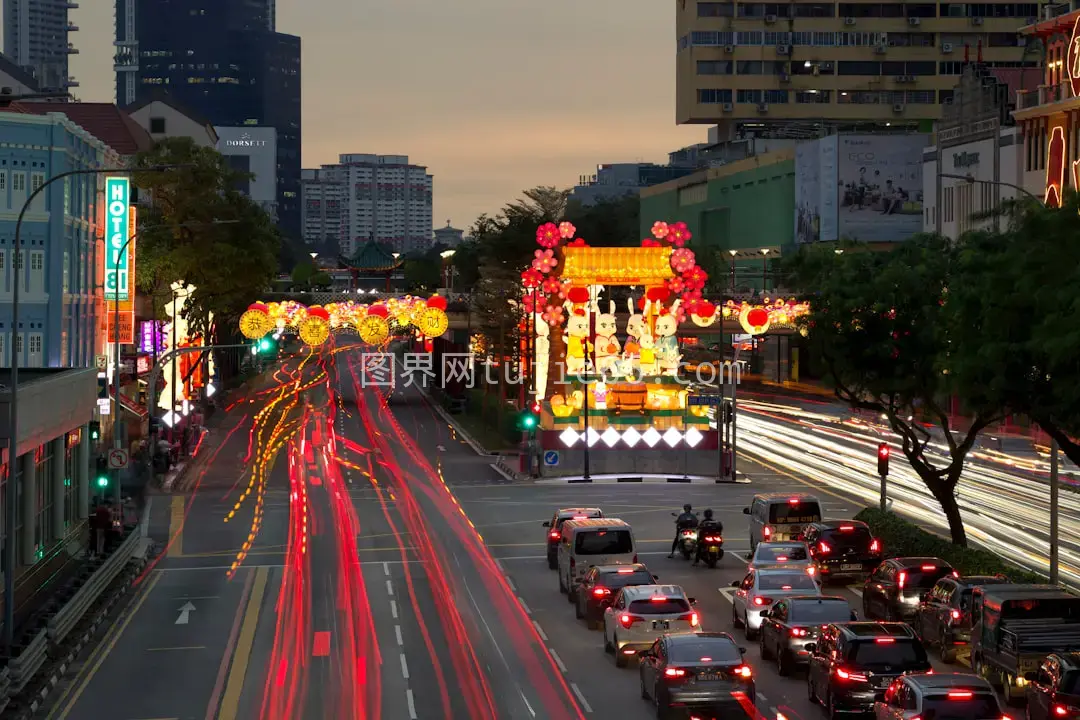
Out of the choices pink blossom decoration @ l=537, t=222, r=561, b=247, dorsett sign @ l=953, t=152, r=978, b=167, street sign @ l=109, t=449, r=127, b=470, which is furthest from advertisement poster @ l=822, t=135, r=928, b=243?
street sign @ l=109, t=449, r=127, b=470

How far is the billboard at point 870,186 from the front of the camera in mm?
120500

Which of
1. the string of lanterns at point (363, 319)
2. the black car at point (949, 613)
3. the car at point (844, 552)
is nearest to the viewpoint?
the black car at point (949, 613)

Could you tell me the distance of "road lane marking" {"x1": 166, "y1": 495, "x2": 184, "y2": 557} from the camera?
46.6m

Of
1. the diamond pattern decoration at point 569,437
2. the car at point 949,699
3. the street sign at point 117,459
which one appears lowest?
the car at point 949,699

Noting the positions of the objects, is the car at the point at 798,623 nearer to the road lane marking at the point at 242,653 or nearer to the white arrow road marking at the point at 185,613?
the road lane marking at the point at 242,653

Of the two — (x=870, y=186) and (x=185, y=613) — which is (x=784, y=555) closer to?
(x=185, y=613)

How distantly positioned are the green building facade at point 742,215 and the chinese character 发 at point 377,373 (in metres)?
27.0

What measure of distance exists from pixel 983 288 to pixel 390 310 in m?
69.6

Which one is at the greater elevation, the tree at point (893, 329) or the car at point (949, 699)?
the tree at point (893, 329)

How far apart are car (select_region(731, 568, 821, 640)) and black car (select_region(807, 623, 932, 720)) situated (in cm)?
579

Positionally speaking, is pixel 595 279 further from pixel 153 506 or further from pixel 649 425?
pixel 153 506

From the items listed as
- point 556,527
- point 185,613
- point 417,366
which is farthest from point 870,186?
point 185,613

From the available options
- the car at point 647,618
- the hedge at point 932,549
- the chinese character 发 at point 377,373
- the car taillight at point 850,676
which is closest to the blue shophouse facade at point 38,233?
the hedge at point 932,549

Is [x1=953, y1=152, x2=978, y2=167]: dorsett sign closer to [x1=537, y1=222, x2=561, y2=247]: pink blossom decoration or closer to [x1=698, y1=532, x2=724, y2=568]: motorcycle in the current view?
[x1=537, y1=222, x2=561, y2=247]: pink blossom decoration
